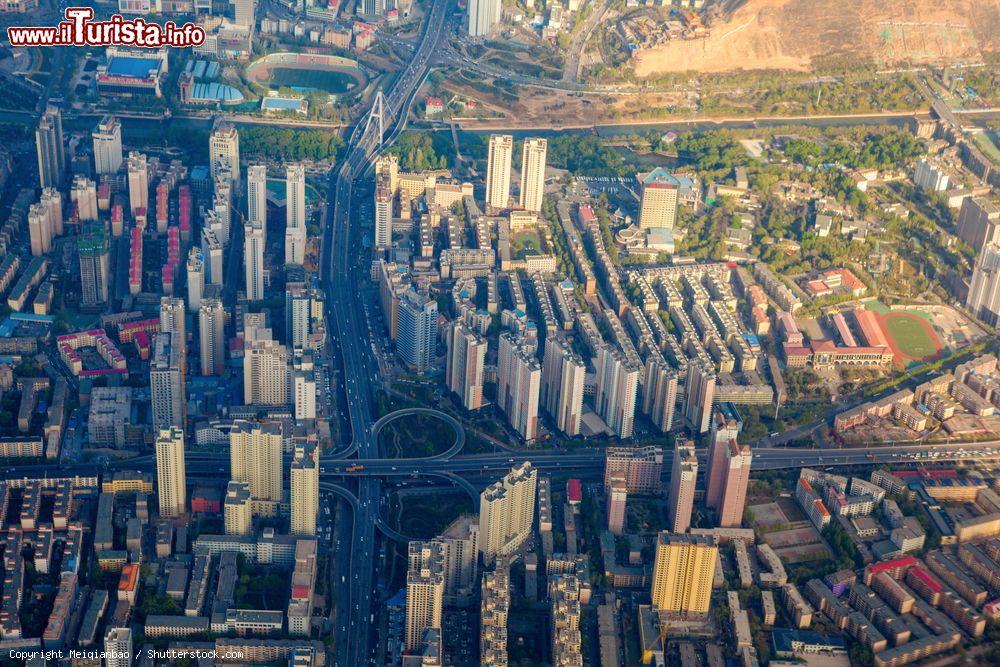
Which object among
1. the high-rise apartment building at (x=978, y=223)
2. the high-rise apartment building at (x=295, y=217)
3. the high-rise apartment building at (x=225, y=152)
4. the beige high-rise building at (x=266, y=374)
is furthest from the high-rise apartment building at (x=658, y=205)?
the beige high-rise building at (x=266, y=374)

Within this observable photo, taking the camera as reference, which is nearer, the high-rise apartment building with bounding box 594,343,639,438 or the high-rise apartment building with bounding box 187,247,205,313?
the high-rise apartment building with bounding box 594,343,639,438

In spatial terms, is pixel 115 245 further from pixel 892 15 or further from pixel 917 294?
pixel 892 15

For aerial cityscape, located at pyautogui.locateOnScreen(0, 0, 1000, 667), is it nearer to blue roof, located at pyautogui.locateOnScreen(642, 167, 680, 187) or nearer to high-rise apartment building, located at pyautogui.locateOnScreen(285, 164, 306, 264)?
high-rise apartment building, located at pyautogui.locateOnScreen(285, 164, 306, 264)

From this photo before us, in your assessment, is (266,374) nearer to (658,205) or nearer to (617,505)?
(617,505)

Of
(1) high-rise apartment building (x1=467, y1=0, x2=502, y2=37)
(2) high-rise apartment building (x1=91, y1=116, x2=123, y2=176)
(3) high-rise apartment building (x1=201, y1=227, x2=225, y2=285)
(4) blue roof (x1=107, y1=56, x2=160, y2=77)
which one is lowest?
(3) high-rise apartment building (x1=201, y1=227, x2=225, y2=285)

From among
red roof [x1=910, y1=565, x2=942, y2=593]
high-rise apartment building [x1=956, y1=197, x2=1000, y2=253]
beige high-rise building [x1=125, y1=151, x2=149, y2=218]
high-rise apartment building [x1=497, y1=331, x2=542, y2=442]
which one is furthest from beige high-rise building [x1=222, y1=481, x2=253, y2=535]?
high-rise apartment building [x1=956, y1=197, x2=1000, y2=253]

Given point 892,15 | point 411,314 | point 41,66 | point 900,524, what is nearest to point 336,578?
point 411,314
